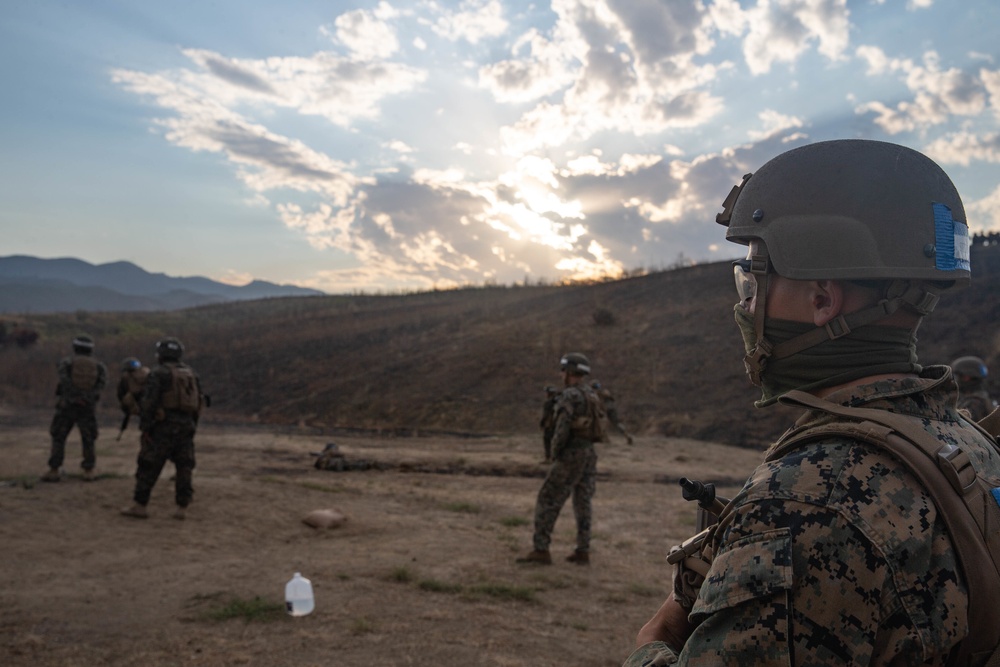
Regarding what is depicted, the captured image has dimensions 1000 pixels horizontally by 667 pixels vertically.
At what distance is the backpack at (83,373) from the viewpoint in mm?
11055

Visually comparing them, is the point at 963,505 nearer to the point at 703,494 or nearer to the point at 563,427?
the point at 703,494

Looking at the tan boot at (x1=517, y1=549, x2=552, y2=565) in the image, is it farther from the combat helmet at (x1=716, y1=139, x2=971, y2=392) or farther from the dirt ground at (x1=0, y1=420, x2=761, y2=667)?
the combat helmet at (x1=716, y1=139, x2=971, y2=392)

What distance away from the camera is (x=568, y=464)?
7.89 m

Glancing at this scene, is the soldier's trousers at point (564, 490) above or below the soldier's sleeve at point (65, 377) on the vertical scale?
below

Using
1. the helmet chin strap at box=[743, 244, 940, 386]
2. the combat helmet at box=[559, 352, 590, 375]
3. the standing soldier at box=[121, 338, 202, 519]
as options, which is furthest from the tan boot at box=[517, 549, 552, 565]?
the helmet chin strap at box=[743, 244, 940, 386]

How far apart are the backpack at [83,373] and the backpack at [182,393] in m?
3.01

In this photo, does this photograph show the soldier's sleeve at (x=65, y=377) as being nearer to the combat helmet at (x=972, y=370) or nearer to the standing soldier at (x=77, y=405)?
the standing soldier at (x=77, y=405)

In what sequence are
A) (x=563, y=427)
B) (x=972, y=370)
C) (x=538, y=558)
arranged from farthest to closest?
(x=972, y=370)
(x=538, y=558)
(x=563, y=427)

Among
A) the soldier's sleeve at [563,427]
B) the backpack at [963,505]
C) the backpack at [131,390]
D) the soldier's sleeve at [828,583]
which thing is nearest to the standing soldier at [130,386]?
the backpack at [131,390]

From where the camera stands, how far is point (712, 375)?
25.6 m

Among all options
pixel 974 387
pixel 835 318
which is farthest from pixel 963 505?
pixel 974 387

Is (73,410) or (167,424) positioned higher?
(167,424)

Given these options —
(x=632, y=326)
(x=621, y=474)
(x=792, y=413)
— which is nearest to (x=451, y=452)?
(x=621, y=474)

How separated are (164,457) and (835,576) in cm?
930
